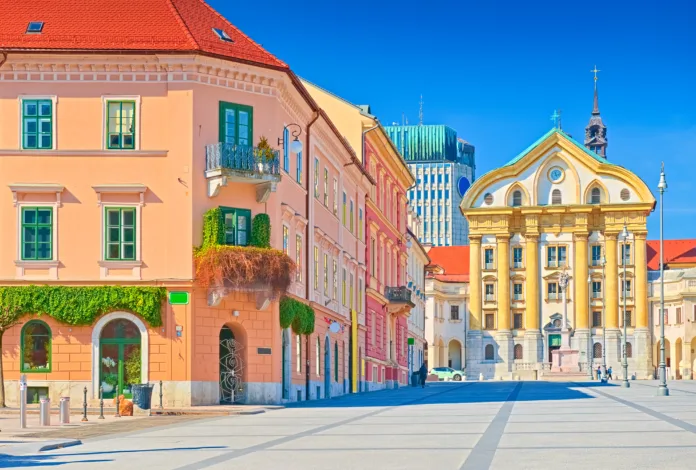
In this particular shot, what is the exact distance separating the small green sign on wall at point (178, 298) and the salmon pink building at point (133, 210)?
0.06m

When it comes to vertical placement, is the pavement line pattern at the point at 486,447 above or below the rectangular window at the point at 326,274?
below

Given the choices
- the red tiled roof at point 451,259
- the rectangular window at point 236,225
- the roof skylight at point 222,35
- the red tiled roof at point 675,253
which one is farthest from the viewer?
the red tiled roof at point 451,259

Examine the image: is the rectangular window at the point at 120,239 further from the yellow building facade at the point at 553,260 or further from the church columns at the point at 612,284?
the church columns at the point at 612,284

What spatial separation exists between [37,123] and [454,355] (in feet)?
385

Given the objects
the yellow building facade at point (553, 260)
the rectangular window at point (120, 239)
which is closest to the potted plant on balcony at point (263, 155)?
the rectangular window at point (120, 239)

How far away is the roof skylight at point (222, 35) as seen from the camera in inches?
1637

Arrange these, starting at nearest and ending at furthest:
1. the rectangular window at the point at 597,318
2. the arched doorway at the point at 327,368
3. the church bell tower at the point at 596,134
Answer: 1. the arched doorway at the point at 327,368
2. the rectangular window at the point at 597,318
3. the church bell tower at the point at 596,134

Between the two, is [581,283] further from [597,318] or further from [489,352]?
[489,352]

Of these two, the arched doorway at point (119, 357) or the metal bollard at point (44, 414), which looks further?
the arched doorway at point (119, 357)

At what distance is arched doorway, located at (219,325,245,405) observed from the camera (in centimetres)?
3997

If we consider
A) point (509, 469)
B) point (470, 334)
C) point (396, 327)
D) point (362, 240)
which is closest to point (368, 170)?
point (362, 240)

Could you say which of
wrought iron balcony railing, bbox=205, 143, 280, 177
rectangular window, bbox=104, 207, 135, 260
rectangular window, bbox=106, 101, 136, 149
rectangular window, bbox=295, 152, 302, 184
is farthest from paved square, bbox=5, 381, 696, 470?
rectangular window, bbox=295, 152, 302, 184

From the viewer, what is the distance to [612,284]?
13488 cm

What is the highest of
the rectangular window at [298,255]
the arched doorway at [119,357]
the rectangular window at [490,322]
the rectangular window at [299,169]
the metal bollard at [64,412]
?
the rectangular window at [299,169]
